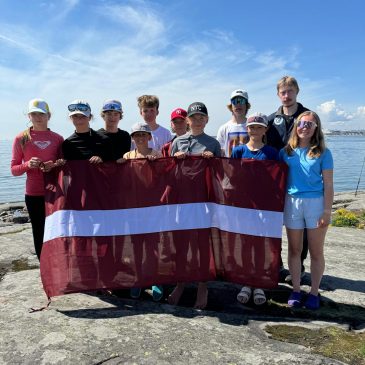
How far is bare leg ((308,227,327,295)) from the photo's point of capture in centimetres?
501

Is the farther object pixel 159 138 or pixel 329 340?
pixel 159 138

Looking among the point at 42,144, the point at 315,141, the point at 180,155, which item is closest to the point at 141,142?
the point at 180,155

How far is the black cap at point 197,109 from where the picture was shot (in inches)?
203

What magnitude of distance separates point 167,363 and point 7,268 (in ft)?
13.8

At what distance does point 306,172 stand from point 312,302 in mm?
1747

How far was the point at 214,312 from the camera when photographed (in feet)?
16.2

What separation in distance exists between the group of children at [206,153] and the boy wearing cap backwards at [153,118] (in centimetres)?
56

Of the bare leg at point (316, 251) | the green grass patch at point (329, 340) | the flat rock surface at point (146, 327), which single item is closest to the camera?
the flat rock surface at point (146, 327)

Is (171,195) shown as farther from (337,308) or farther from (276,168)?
(337,308)

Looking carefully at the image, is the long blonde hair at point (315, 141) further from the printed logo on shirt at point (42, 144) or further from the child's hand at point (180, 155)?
the printed logo on shirt at point (42, 144)

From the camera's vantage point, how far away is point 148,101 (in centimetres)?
628

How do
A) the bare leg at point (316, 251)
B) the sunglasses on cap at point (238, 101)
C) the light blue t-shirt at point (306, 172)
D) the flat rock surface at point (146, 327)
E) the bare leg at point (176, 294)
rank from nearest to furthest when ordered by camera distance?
1. the flat rock surface at point (146, 327)
2. the light blue t-shirt at point (306, 172)
3. the bare leg at point (316, 251)
4. the bare leg at point (176, 294)
5. the sunglasses on cap at point (238, 101)

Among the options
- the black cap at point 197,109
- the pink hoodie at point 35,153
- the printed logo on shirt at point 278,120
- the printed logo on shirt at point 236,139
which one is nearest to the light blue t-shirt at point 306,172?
the printed logo on shirt at point 278,120

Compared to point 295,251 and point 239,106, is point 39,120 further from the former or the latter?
point 295,251
